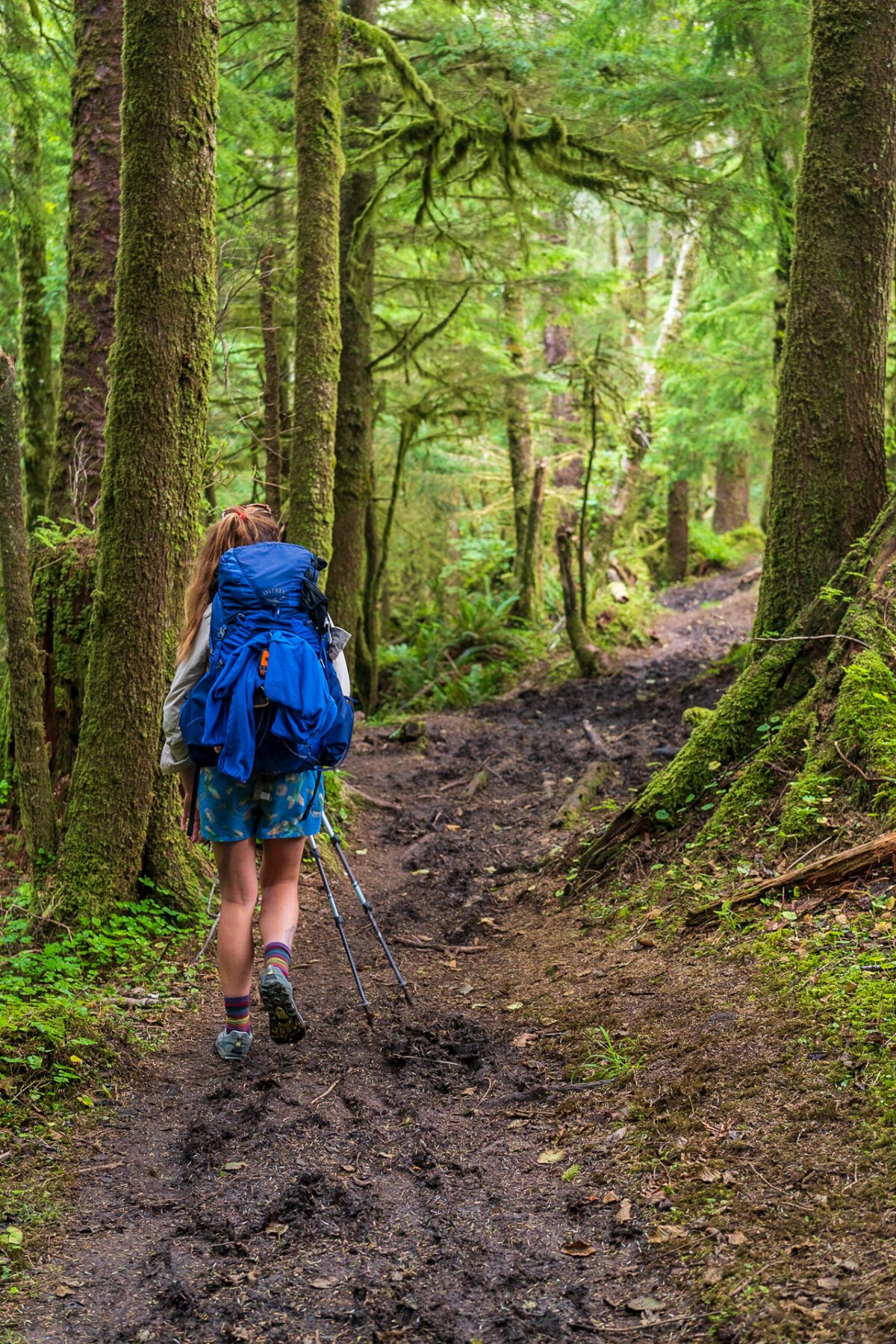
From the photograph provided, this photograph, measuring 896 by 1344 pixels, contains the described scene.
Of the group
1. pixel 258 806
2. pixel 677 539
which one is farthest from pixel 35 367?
pixel 677 539

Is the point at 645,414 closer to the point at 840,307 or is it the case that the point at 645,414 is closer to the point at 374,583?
the point at 374,583

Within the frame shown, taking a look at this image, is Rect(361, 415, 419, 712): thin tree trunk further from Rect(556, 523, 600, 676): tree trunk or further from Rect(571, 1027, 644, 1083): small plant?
Rect(571, 1027, 644, 1083): small plant

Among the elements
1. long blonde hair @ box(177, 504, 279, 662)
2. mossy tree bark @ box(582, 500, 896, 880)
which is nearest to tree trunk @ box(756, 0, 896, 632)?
mossy tree bark @ box(582, 500, 896, 880)

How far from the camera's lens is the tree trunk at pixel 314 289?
26.9 feet

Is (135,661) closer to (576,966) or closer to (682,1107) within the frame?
(576,966)

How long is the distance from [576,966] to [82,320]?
18.3 ft

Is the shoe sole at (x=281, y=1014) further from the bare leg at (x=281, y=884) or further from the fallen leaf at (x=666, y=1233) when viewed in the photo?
the fallen leaf at (x=666, y=1233)

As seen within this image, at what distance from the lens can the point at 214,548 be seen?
172 inches

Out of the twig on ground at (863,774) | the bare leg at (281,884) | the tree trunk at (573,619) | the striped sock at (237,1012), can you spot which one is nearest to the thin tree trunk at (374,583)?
the tree trunk at (573,619)

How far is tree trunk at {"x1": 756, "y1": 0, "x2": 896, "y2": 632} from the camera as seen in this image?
20.8 ft

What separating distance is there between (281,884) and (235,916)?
0.88 ft

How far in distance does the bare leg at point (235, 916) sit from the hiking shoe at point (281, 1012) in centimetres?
25

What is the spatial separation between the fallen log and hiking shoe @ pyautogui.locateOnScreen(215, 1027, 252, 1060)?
85.2 inches

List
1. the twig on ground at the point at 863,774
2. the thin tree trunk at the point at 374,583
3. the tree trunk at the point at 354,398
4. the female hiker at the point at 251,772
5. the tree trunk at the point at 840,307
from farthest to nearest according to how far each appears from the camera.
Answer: the thin tree trunk at the point at 374,583 → the tree trunk at the point at 354,398 → the tree trunk at the point at 840,307 → the twig on ground at the point at 863,774 → the female hiker at the point at 251,772
